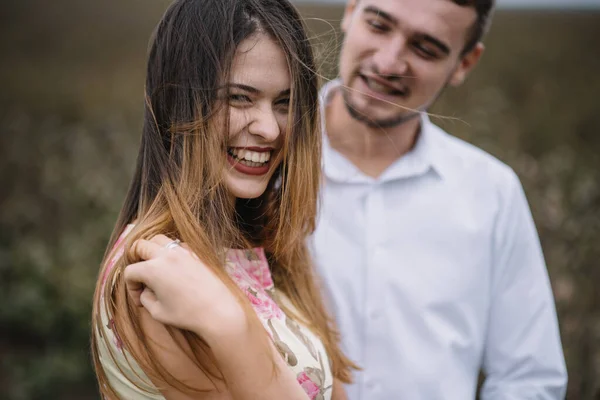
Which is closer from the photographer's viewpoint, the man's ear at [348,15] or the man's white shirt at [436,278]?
the man's white shirt at [436,278]

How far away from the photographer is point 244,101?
4.59ft

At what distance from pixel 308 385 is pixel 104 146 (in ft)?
12.5

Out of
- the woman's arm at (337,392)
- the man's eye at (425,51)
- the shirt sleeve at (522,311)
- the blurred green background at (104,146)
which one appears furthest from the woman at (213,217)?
the shirt sleeve at (522,311)

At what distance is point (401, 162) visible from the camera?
2.17 m

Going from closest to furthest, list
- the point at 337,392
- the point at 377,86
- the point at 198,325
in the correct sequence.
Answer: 1. the point at 198,325
2. the point at 337,392
3. the point at 377,86

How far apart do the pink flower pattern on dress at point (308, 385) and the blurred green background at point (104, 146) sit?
0.75 m

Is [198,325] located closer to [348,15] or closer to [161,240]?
[161,240]

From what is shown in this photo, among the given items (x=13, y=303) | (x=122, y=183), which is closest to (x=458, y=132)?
(x=122, y=183)

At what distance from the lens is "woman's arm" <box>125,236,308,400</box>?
1.20 m

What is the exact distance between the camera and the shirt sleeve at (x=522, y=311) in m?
2.15

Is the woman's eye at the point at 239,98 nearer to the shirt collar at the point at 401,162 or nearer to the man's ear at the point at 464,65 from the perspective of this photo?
the shirt collar at the point at 401,162

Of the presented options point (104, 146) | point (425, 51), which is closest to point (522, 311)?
point (425, 51)

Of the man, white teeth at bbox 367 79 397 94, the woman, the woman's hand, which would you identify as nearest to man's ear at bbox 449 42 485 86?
the man

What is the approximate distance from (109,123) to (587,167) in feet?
11.8
